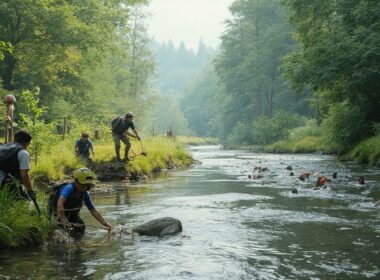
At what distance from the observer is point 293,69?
29.0 m

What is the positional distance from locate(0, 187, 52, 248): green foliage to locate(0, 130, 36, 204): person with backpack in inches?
11.0

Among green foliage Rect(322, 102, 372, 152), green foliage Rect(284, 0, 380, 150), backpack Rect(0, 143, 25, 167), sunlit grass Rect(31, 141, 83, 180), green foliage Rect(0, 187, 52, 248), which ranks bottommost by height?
green foliage Rect(0, 187, 52, 248)

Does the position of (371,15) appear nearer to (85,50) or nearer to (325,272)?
(85,50)

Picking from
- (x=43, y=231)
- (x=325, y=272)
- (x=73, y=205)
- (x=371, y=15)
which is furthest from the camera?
(x=371, y=15)

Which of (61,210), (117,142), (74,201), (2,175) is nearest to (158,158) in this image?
(117,142)

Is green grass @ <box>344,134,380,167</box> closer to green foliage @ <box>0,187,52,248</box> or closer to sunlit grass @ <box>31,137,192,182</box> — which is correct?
sunlit grass @ <box>31,137,192,182</box>

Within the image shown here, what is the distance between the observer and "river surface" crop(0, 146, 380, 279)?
6.55 m

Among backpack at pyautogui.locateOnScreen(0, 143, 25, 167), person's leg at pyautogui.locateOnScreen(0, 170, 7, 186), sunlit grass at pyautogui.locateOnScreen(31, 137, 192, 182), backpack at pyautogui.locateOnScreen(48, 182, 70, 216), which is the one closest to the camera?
backpack at pyautogui.locateOnScreen(0, 143, 25, 167)

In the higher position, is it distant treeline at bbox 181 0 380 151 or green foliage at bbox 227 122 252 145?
distant treeline at bbox 181 0 380 151

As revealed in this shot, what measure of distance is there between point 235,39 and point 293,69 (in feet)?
161

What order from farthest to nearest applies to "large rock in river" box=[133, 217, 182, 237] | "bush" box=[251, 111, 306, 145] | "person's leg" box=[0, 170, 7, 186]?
"bush" box=[251, 111, 306, 145], "large rock in river" box=[133, 217, 182, 237], "person's leg" box=[0, 170, 7, 186]

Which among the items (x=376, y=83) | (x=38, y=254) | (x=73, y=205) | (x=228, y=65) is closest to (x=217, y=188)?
(x=73, y=205)

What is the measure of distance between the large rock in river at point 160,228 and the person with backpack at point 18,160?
2223 millimetres

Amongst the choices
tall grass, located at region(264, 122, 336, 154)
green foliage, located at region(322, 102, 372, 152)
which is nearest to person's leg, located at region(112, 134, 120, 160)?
green foliage, located at region(322, 102, 372, 152)
